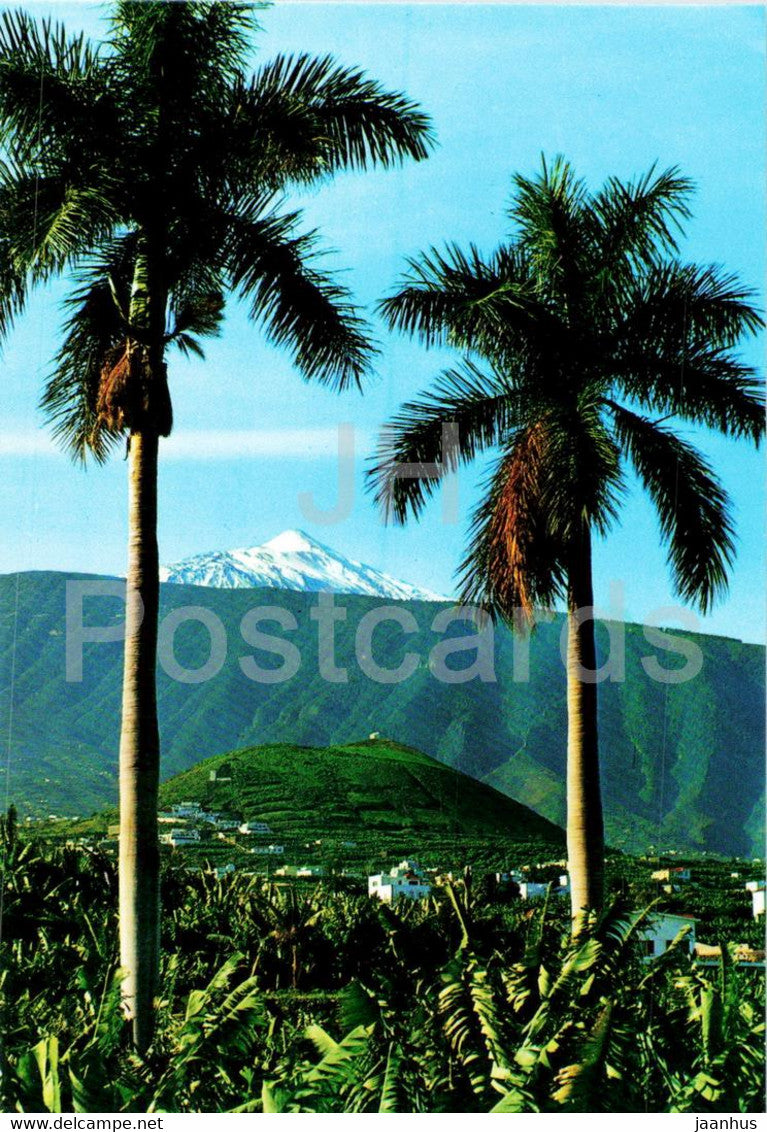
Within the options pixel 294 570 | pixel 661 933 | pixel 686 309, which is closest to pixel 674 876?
pixel 661 933

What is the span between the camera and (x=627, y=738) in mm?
12297

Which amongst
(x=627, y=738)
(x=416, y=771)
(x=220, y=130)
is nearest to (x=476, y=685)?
(x=416, y=771)

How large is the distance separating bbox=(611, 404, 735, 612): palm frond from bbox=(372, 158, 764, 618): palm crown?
0.01 m

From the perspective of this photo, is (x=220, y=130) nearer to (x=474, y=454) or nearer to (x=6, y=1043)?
(x=474, y=454)

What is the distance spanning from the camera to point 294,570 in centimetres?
1038

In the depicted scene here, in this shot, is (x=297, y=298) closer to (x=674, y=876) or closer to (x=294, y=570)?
(x=294, y=570)

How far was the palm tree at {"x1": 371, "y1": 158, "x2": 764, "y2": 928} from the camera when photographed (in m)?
10.3

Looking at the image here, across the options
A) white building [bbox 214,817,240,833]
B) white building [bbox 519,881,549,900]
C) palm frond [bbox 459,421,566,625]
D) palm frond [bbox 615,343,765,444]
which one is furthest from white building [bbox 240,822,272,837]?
palm frond [bbox 615,343,765,444]

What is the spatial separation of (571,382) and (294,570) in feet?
10.8

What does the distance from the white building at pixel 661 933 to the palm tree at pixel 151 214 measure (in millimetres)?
3692

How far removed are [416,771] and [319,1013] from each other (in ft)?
24.8

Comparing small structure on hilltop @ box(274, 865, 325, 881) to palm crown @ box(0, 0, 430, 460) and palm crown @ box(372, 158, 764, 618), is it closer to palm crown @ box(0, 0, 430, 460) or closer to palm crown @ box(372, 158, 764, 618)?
palm crown @ box(372, 158, 764, 618)

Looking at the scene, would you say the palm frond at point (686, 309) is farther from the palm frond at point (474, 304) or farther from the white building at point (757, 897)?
the white building at point (757, 897)

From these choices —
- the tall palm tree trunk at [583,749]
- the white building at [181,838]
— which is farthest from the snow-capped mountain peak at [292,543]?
the white building at [181,838]
